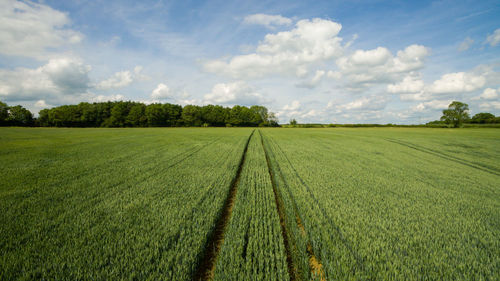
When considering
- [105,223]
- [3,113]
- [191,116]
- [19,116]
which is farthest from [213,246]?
[19,116]

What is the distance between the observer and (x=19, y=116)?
3275 inches

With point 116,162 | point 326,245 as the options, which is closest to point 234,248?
point 326,245

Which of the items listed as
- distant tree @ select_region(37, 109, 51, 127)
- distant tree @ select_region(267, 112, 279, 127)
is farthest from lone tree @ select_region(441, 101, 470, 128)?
distant tree @ select_region(37, 109, 51, 127)

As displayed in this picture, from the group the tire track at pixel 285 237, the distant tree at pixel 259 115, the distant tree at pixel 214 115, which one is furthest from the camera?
the distant tree at pixel 259 115

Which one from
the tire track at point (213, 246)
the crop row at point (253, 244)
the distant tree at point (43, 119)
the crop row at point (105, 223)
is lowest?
the tire track at point (213, 246)

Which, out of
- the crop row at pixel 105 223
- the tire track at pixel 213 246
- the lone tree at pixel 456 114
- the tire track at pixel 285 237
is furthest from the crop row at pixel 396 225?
the lone tree at pixel 456 114

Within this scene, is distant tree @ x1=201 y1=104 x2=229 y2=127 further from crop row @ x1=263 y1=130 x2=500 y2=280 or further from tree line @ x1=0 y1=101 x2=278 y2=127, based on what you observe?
crop row @ x1=263 y1=130 x2=500 y2=280

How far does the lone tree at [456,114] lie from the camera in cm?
6938

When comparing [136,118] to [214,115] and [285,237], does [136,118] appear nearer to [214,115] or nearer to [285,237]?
[214,115]

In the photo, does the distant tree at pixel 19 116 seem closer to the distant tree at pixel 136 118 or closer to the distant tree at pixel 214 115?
the distant tree at pixel 136 118

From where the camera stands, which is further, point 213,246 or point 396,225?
point 396,225

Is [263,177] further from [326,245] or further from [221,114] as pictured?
[221,114]

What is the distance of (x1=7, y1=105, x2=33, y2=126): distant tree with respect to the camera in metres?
80.2

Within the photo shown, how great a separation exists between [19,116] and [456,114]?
18665cm
